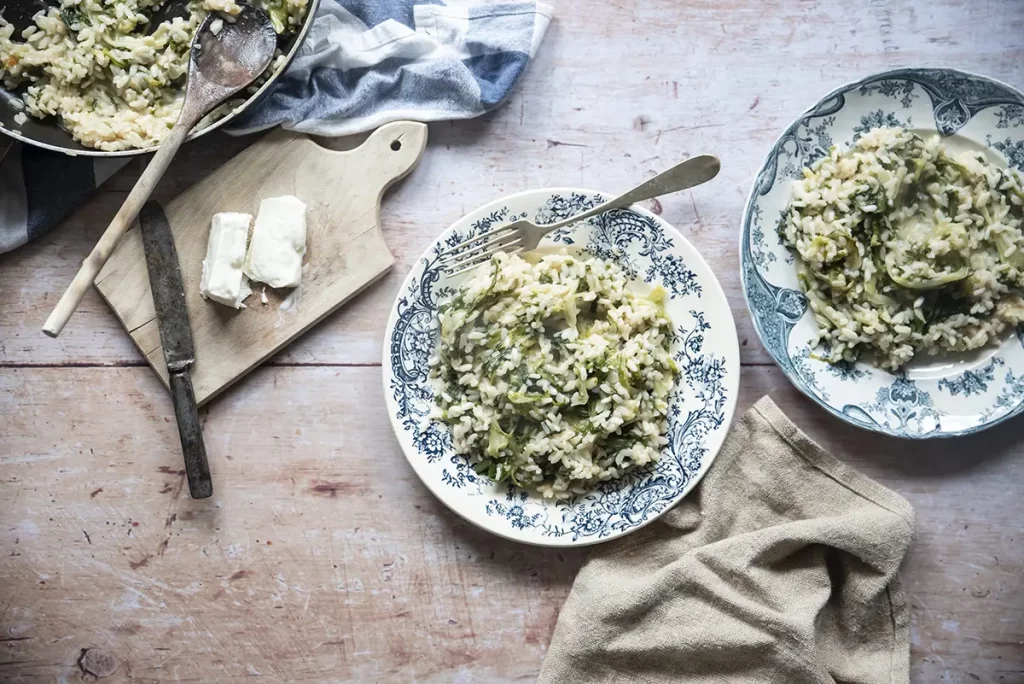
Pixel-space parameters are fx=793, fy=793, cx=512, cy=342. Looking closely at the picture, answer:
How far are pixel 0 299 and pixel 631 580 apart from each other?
1897 millimetres

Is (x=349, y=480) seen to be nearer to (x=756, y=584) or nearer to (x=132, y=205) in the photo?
(x=132, y=205)

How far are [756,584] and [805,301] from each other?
2.47ft

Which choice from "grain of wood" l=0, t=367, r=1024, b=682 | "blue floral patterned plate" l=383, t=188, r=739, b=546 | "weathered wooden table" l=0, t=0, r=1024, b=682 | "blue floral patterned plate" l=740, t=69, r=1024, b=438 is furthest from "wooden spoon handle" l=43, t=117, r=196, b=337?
"blue floral patterned plate" l=740, t=69, r=1024, b=438

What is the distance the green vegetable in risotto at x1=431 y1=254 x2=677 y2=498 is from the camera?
1.95 m

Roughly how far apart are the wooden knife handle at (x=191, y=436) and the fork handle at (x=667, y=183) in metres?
1.04

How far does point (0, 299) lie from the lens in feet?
7.22

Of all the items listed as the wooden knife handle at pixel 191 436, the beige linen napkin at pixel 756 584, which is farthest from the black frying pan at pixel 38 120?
the beige linen napkin at pixel 756 584

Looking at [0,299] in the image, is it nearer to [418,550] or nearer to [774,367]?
[418,550]

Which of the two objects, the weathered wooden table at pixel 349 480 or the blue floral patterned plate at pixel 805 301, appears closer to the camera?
the blue floral patterned plate at pixel 805 301

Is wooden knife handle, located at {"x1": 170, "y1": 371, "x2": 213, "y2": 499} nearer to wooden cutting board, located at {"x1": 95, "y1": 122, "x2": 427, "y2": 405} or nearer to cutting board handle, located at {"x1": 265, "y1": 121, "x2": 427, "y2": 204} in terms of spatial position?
wooden cutting board, located at {"x1": 95, "y1": 122, "x2": 427, "y2": 405}

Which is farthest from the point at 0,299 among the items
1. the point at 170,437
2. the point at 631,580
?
the point at 631,580

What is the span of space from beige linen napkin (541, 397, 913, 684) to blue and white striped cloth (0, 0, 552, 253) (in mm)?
1175

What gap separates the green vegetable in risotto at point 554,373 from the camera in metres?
1.95

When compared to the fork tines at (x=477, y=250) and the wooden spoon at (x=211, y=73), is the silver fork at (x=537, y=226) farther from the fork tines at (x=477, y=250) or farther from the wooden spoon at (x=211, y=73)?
the wooden spoon at (x=211, y=73)
